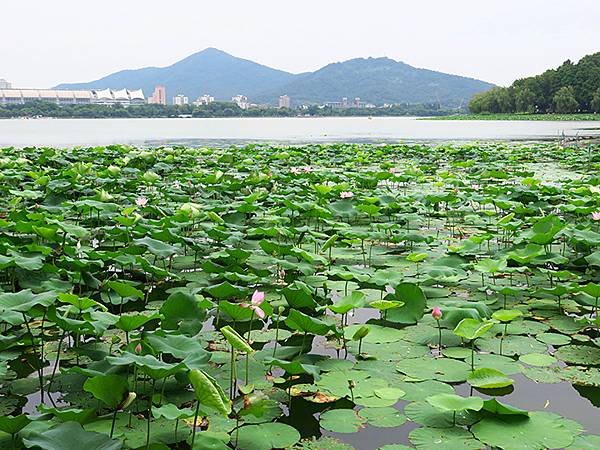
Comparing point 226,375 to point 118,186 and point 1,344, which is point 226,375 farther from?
point 118,186

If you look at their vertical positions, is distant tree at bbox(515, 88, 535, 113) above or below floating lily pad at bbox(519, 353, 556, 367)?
above

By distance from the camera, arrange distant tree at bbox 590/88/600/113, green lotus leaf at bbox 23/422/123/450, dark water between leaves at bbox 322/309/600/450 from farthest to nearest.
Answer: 1. distant tree at bbox 590/88/600/113
2. dark water between leaves at bbox 322/309/600/450
3. green lotus leaf at bbox 23/422/123/450

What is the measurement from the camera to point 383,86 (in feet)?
552

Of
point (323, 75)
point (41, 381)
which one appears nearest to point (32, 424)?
point (41, 381)

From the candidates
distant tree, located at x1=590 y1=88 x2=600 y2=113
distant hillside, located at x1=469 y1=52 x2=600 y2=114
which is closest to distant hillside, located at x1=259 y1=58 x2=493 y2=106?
distant hillside, located at x1=469 y1=52 x2=600 y2=114

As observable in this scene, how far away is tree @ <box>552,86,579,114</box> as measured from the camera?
55.9 m

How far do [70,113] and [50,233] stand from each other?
6723 centimetres

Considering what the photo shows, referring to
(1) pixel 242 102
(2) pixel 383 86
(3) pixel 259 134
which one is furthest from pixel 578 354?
(2) pixel 383 86

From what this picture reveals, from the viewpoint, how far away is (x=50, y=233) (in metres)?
3.42

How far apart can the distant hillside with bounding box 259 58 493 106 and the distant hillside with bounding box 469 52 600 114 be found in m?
70.2

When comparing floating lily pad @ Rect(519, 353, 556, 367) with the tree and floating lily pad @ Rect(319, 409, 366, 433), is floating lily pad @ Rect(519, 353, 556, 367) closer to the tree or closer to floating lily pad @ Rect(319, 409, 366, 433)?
floating lily pad @ Rect(319, 409, 366, 433)

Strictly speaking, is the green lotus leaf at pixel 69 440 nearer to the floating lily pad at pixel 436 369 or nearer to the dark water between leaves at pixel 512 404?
the dark water between leaves at pixel 512 404

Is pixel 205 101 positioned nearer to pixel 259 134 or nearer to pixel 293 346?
pixel 259 134

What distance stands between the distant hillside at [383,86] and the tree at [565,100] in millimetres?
76806
